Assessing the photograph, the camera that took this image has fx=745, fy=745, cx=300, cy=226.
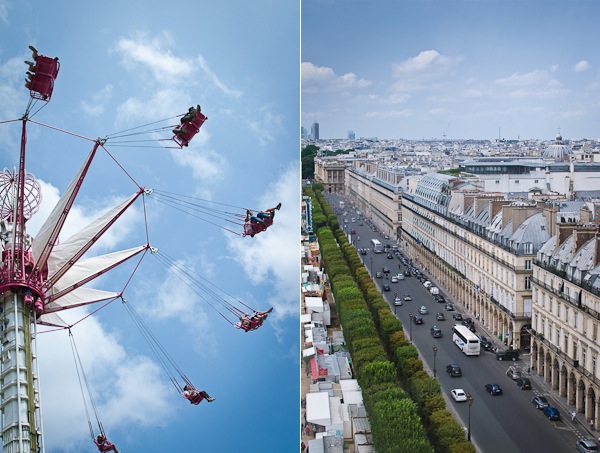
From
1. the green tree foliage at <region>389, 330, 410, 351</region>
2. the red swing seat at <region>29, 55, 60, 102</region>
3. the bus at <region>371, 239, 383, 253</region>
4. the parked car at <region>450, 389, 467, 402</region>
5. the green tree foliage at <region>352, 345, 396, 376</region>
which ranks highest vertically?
the red swing seat at <region>29, 55, 60, 102</region>

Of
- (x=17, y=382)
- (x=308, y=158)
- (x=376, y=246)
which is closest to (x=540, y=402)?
(x=376, y=246)

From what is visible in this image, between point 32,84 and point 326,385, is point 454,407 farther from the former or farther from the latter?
point 32,84

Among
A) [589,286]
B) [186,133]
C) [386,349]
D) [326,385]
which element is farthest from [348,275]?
[186,133]

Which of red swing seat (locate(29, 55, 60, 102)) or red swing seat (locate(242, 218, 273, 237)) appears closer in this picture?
red swing seat (locate(29, 55, 60, 102))

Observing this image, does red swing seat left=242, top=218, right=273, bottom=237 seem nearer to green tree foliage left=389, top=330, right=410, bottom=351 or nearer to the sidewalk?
the sidewalk

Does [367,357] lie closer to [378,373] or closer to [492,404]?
[378,373]

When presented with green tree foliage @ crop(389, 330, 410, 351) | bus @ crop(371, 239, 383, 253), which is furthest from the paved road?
bus @ crop(371, 239, 383, 253)
